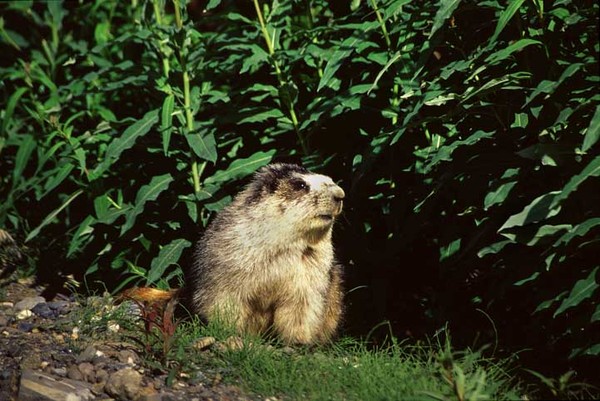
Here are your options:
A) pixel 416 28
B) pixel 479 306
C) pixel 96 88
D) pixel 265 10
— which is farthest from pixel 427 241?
pixel 96 88

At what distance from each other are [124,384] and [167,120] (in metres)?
2.40

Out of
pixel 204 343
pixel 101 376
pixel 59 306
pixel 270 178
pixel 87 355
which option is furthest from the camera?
pixel 59 306

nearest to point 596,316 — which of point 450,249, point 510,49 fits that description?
point 450,249

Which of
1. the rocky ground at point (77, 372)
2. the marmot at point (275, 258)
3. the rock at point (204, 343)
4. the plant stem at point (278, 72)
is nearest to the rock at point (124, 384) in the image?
the rocky ground at point (77, 372)

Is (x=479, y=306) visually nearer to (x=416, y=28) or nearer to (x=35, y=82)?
(x=416, y=28)

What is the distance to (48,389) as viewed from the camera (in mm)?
5469

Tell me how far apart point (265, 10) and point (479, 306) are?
3.02 metres

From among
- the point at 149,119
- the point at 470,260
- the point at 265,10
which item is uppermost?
the point at 265,10

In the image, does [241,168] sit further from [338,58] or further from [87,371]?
[87,371]

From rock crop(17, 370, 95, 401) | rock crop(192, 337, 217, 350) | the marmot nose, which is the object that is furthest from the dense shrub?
rock crop(17, 370, 95, 401)

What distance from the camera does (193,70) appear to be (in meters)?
7.55

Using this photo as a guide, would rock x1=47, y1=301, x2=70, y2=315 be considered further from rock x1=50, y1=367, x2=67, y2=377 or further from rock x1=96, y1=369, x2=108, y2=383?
rock x1=96, y1=369, x2=108, y2=383

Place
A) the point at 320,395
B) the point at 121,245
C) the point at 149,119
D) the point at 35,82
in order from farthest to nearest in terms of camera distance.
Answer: the point at 35,82 < the point at 121,245 < the point at 149,119 < the point at 320,395

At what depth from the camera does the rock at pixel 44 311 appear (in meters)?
7.17
